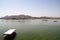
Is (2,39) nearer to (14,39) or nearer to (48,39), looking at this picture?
(14,39)

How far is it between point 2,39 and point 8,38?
1.40 metres

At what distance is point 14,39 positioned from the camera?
2341cm

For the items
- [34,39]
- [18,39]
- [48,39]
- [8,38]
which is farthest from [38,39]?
[8,38]

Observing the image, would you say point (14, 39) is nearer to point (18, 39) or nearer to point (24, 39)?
point (18, 39)

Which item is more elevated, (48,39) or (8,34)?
(8,34)

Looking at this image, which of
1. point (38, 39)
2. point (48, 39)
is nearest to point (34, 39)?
point (38, 39)

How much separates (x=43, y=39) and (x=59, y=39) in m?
3.93

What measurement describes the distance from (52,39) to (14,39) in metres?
9.19

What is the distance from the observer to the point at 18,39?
76.7 ft

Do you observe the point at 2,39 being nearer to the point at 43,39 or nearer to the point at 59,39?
the point at 43,39

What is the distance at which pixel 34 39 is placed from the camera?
23.5 metres

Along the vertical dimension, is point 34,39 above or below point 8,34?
below

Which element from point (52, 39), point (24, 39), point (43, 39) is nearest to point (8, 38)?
point (24, 39)

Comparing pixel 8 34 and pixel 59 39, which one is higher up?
pixel 8 34
